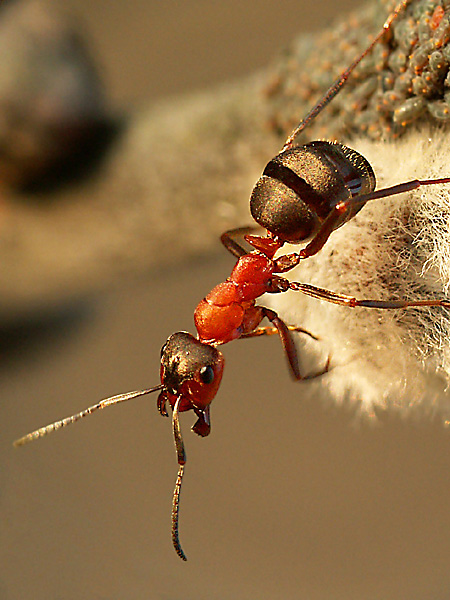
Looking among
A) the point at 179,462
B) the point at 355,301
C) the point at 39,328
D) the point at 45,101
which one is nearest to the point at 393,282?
the point at 355,301

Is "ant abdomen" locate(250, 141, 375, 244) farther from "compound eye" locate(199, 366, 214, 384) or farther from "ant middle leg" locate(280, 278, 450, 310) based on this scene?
"compound eye" locate(199, 366, 214, 384)

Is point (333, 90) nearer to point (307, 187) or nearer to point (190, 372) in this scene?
point (307, 187)

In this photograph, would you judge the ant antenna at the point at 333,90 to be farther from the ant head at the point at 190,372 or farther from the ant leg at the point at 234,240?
the ant head at the point at 190,372

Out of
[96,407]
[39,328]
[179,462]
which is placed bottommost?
[179,462]

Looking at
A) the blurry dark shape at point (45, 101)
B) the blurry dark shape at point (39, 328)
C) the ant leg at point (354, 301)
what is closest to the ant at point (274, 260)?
the ant leg at point (354, 301)

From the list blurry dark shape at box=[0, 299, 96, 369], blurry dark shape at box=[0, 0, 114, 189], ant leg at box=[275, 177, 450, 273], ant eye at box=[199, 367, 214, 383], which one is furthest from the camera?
blurry dark shape at box=[0, 299, 96, 369]

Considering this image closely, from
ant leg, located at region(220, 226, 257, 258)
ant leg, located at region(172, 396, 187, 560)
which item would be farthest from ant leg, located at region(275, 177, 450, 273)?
ant leg, located at region(172, 396, 187, 560)

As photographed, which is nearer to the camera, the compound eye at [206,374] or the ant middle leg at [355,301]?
the ant middle leg at [355,301]
